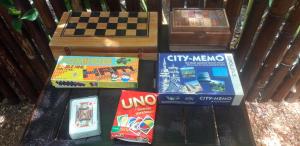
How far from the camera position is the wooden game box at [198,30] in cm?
141

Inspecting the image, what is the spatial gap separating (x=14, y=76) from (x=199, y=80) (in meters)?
1.40

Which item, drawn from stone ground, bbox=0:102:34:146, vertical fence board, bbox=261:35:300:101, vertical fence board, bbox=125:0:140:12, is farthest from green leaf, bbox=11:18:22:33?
vertical fence board, bbox=261:35:300:101

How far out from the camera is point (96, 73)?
132cm

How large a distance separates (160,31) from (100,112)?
666mm

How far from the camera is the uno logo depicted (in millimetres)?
1225

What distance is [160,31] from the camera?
167 centimetres

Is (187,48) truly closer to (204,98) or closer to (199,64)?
(199,64)

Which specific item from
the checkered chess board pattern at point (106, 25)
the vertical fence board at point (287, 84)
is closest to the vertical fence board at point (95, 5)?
the checkered chess board pattern at point (106, 25)

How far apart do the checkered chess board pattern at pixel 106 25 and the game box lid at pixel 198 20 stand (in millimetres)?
159

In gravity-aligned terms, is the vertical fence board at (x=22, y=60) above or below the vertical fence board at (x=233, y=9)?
below

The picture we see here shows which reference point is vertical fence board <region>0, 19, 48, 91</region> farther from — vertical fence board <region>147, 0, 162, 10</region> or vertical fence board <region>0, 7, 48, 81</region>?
vertical fence board <region>147, 0, 162, 10</region>

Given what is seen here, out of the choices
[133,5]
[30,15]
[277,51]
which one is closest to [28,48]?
[30,15]

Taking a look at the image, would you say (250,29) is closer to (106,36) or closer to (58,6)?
(106,36)

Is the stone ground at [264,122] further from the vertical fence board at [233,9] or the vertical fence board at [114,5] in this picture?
the vertical fence board at [114,5]
